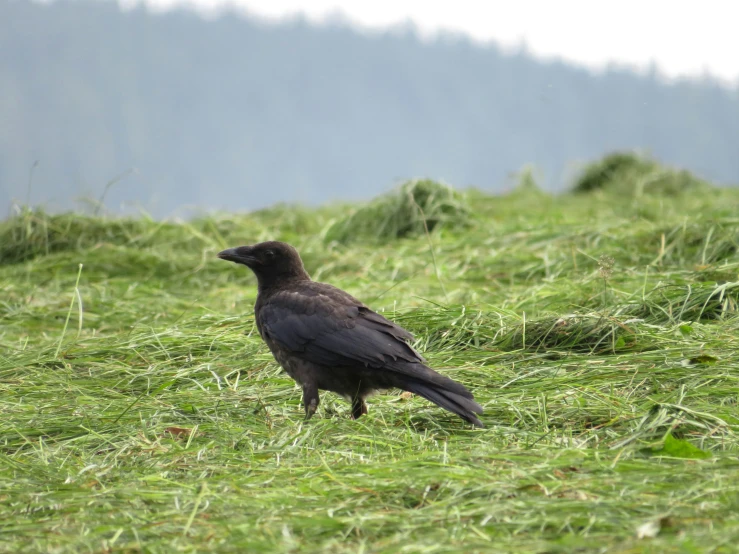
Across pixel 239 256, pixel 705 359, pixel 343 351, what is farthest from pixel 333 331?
pixel 705 359

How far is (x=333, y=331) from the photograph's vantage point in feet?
14.4

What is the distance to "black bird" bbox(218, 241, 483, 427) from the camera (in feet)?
13.2

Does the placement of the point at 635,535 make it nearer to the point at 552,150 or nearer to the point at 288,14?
A: the point at 552,150

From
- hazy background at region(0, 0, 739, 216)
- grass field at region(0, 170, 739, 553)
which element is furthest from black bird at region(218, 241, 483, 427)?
hazy background at region(0, 0, 739, 216)

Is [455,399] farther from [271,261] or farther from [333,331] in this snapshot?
[271,261]

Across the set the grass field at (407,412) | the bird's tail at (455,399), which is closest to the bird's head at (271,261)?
Answer: the grass field at (407,412)

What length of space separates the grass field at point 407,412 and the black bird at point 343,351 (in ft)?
0.53

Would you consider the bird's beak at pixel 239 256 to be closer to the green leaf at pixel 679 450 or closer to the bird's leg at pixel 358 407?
the bird's leg at pixel 358 407

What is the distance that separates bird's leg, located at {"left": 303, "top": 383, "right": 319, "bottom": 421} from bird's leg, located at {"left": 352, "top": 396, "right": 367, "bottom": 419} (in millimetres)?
176

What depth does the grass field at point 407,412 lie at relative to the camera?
278 centimetres

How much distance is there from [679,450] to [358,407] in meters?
1.59

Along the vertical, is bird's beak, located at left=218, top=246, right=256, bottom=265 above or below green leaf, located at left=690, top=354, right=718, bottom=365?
above

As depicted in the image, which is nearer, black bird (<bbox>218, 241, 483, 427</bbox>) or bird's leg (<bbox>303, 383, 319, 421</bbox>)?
black bird (<bbox>218, 241, 483, 427</bbox>)

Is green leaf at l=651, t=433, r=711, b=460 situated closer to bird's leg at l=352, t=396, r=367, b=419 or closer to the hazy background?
bird's leg at l=352, t=396, r=367, b=419
